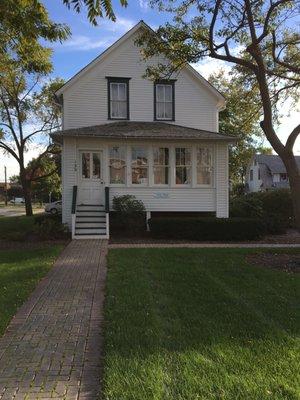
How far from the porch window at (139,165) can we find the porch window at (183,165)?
1.33 m

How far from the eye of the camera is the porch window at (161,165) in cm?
A: 2084

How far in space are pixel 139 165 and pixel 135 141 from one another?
1.04 metres

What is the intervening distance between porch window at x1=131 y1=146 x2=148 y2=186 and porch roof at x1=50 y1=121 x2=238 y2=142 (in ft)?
2.90

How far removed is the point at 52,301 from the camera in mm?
8234

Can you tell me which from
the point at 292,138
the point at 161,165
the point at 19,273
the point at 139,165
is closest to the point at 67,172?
the point at 139,165

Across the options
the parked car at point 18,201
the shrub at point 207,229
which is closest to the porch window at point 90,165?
the shrub at point 207,229

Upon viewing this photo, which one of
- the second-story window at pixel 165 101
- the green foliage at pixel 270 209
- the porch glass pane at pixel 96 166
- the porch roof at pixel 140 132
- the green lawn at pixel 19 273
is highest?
the second-story window at pixel 165 101

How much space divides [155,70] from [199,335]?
10.2 metres

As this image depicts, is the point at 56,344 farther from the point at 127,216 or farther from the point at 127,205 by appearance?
the point at 127,205

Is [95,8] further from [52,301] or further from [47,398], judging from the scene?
[52,301]

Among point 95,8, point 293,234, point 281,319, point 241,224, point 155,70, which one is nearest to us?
point 95,8

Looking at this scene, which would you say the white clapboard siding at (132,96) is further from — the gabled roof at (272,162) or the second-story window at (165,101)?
the gabled roof at (272,162)

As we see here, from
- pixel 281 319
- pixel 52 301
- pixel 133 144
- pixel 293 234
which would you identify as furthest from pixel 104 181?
pixel 281 319

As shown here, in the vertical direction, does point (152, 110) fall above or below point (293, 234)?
above
